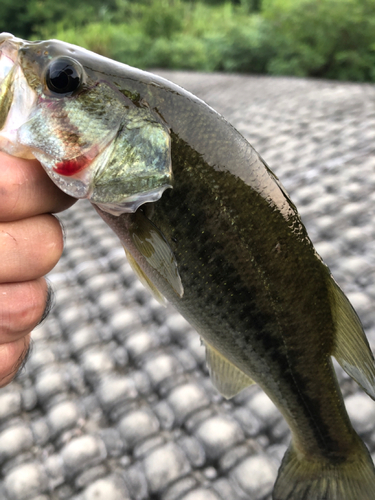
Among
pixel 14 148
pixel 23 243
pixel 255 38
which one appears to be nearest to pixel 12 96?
pixel 14 148

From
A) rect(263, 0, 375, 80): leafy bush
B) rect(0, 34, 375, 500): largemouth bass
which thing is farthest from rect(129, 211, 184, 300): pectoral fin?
rect(263, 0, 375, 80): leafy bush

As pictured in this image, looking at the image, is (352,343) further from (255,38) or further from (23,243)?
(255,38)

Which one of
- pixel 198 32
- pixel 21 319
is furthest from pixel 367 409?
pixel 198 32

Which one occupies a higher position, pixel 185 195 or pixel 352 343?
pixel 185 195

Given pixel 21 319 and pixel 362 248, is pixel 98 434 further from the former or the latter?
pixel 362 248

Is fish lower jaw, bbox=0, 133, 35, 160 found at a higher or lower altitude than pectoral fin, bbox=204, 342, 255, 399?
higher

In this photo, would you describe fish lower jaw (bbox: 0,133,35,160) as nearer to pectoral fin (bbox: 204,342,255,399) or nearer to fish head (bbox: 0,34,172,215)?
fish head (bbox: 0,34,172,215)
